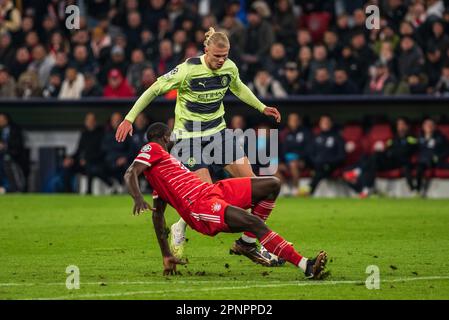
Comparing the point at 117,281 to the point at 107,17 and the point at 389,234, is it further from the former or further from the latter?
the point at 107,17

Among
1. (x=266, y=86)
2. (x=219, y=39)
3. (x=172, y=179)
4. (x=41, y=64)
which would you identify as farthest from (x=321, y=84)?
(x=172, y=179)

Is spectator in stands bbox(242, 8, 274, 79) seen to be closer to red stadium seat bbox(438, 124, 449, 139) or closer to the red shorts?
red stadium seat bbox(438, 124, 449, 139)

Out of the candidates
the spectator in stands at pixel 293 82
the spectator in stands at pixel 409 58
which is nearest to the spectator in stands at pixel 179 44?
the spectator in stands at pixel 293 82

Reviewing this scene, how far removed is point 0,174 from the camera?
25.3 metres

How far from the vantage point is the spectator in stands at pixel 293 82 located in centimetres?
2420

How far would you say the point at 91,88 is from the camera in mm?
25406

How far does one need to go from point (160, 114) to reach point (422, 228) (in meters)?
10.9

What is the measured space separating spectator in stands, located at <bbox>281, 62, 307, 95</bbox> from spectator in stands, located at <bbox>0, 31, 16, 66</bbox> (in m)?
7.35

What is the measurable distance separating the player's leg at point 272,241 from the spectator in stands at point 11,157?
15.7 meters

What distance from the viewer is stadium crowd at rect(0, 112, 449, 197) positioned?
2277cm

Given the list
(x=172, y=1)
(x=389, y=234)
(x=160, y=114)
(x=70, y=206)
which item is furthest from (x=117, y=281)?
(x=172, y=1)

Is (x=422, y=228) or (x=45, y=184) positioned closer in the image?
(x=422, y=228)

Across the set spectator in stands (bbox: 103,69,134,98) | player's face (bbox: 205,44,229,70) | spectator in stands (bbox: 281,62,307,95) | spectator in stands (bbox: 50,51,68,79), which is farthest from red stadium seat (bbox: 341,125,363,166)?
player's face (bbox: 205,44,229,70)

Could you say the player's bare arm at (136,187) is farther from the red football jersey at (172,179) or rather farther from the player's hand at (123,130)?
the player's hand at (123,130)
